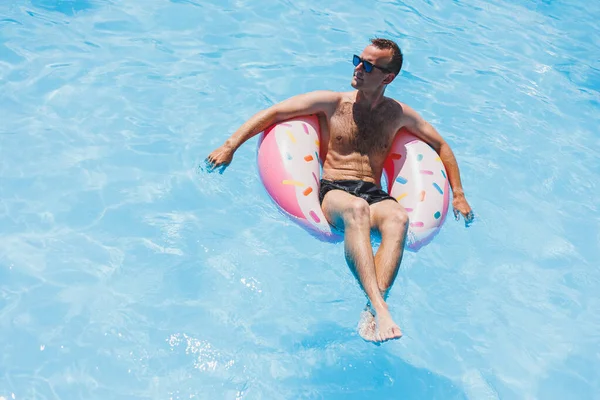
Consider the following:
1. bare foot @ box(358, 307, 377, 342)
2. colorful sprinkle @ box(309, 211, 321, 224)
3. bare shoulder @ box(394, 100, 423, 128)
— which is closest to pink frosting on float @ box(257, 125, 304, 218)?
colorful sprinkle @ box(309, 211, 321, 224)

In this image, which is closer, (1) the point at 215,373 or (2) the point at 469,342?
(1) the point at 215,373

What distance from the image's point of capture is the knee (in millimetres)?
3748

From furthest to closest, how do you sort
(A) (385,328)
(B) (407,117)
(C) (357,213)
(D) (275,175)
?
(B) (407,117), (D) (275,175), (C) (357,213), (A) (385,328)

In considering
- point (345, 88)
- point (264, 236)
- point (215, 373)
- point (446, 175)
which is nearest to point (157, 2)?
point (345, 88)

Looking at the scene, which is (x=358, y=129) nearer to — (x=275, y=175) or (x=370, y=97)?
(x=370, y=97)

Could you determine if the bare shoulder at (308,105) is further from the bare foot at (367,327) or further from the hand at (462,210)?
the bare foot at (367,327)

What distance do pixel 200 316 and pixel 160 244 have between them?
0.66 metres

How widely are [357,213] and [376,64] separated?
108 cm

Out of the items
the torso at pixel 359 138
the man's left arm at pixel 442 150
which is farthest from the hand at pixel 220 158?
the man's left arm at pixel 442 150

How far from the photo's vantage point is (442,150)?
4734mm

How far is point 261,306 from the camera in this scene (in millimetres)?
4215

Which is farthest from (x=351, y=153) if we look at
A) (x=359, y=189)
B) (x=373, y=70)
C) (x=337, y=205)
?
(x=337, y=205)

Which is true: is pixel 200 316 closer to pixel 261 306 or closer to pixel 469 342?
pixel 261 306

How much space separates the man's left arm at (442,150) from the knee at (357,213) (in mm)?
1002
